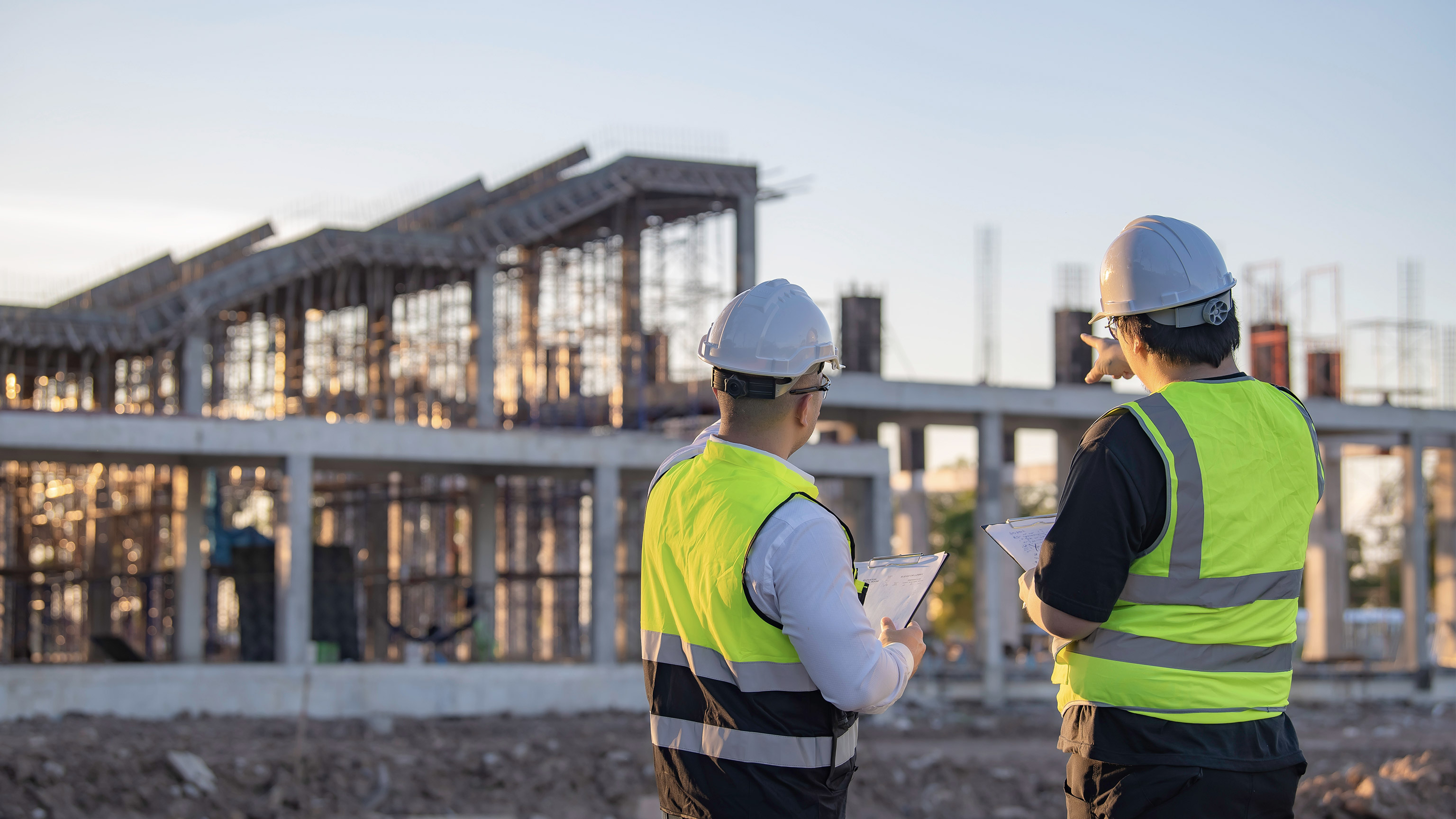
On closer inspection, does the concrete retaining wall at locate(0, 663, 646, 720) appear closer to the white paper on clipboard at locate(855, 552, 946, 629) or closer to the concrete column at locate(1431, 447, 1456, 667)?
the white paper on clipboard at locate(855, 552, 946, 629)

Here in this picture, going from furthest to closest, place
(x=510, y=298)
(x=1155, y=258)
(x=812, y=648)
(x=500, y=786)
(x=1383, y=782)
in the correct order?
(x=510, y=298) → (x=500, y=786) → (x=1383, y=782) → (x=1155, y=258) → (x=812, y=648)

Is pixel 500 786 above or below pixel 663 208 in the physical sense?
below

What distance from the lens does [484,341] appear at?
3372cm

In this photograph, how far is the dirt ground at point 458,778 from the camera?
473 inches

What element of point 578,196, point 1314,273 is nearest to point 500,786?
point 578,196

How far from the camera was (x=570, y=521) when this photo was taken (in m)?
39.0

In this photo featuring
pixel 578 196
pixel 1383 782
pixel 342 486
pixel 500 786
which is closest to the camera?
pixel 1383 782

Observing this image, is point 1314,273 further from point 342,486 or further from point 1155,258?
point 1155,258

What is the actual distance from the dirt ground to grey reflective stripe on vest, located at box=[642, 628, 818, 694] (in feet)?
31.5

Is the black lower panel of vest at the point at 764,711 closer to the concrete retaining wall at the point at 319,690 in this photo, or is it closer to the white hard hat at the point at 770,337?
the white hard hat at the point at 770,337

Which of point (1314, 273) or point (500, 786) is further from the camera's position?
point (1314, 273)

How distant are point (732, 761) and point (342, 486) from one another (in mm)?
34175

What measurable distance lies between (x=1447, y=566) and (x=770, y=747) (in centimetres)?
3925

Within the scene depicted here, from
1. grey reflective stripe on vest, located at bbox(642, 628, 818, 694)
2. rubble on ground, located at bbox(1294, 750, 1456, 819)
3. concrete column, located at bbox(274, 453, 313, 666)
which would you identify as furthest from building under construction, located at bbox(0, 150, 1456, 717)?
grey reflective stripe on vest, located at bbox(642, 628, 818, 694)
